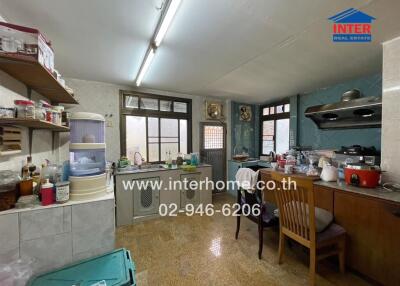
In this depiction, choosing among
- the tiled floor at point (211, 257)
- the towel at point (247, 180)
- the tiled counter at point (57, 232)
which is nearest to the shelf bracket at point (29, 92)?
the tiled counter at point (57, 232)

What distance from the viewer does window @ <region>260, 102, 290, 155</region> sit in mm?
4207

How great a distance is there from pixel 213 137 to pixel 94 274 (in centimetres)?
350

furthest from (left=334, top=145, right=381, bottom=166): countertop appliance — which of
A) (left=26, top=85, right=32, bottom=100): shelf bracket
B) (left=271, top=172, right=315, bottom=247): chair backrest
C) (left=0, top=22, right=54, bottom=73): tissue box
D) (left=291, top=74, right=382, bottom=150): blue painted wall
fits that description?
(left=26, top=85, right=32, bottom=100): shelf bracket

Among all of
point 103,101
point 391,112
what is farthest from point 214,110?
point 391,112

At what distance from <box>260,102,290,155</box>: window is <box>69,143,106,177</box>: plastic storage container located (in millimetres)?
3952

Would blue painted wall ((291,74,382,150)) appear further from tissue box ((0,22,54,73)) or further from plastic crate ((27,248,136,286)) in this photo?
tissue box ((0,22,54,73))

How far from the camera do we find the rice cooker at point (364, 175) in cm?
176

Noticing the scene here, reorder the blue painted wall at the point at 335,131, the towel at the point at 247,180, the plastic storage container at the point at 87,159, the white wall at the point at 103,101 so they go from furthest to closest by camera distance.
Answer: the white wall at the point at 103,101, the blue painted wall at the point at 335,131, the towel at the point at 247,180, the plastic storage container at the point at 87,159

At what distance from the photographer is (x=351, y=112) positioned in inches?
102

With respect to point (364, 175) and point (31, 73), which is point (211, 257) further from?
point (31, 73)

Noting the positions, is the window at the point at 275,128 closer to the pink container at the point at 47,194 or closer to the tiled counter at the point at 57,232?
the tiled counter at the point at 57,232

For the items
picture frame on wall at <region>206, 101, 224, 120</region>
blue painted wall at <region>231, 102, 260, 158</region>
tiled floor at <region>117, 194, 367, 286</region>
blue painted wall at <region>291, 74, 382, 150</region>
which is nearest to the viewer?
tiled floor at <region>117, 194, 367, 286</region>

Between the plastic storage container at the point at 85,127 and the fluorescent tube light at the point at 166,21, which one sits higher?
the fluorescent tube light at the point at 166,21

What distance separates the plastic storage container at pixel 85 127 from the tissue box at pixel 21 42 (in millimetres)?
485
